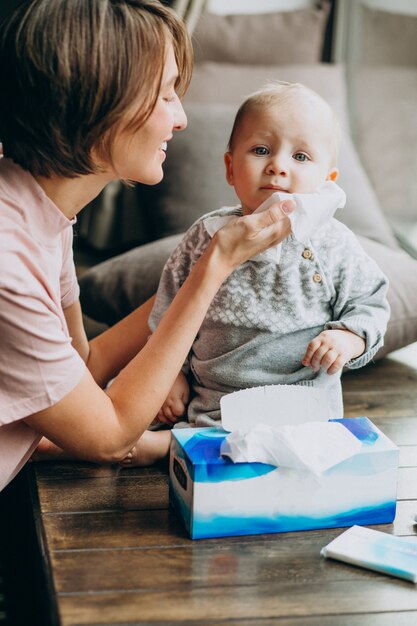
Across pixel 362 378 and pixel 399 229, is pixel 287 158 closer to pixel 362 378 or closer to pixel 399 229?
pixel 362 378

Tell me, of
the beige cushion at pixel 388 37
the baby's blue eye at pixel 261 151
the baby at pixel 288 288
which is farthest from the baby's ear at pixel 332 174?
the beige cushion at pixel 388 37

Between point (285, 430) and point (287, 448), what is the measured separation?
42mm

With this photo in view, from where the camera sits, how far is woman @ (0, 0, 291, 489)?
1.38 meters

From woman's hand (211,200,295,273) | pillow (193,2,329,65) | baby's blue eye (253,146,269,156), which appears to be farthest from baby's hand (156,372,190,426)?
pillow (193,2,329,65)

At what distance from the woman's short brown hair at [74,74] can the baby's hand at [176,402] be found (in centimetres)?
55

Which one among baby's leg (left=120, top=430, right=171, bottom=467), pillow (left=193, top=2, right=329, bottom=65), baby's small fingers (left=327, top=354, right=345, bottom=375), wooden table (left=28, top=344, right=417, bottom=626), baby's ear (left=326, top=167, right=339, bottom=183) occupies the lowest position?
baby's leg (left=120, top=430, right=171, bottom=467)

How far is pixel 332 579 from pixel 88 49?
921mm

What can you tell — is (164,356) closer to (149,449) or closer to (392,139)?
(149,449)

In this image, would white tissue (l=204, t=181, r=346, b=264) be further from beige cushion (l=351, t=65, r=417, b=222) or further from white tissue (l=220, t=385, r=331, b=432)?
beige cushion (l=351, t=65, r=417, b=222)

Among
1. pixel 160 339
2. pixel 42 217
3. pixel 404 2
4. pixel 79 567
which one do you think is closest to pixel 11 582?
pixel 79 567

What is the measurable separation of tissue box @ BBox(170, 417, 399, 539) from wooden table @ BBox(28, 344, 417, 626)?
0.03 m

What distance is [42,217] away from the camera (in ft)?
4.93

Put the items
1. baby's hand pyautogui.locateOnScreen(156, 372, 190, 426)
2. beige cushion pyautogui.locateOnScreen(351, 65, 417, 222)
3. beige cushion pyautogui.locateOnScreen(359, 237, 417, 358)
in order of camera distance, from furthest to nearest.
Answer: beige cushion pyautogui.locateOnScreen(351, 65, 417, 222)
beige cushion pyautogui.locateOnScreen(359, 237, 417, 358)
baby's hand pyautogui.locateOnScreen(156, 372, 190, 426)

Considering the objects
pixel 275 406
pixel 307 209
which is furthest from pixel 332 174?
pixel 275 406
